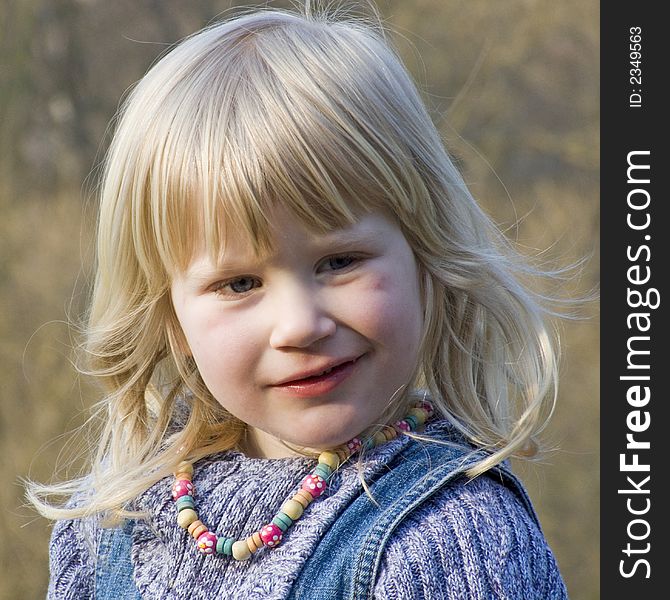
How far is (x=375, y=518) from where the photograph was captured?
153 cm

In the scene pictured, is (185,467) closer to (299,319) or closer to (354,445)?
(354,445)

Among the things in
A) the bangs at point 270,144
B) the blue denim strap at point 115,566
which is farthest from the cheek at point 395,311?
the blue denim strap at point 115,566

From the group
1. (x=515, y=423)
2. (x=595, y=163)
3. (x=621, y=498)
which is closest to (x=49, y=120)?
(x=595, y=163)

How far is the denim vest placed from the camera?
4.90 ft

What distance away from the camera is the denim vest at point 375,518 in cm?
149

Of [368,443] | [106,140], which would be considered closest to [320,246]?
[368,443]

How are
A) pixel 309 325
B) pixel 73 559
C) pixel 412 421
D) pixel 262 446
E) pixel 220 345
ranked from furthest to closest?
pixel 73 559 < pixel 262 446 < pixel 412 421 < pixel 220 345 < pixel 309 325

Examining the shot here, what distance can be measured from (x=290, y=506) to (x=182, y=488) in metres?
0.22

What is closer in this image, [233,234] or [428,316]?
[233,234]

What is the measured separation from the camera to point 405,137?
162 cm

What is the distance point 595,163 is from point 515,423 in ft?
8.70

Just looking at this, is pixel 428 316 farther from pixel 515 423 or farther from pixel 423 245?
pixel 515 423

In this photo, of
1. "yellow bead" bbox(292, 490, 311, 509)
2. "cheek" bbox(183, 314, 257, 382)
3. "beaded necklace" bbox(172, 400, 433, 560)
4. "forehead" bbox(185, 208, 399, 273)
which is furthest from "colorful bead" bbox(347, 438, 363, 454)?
"forehead" bbox(185, 208, 399, 273)

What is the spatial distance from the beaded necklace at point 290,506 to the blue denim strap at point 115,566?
0.16 m
